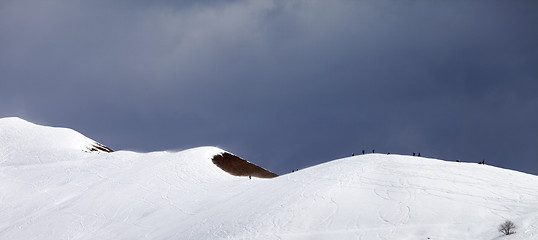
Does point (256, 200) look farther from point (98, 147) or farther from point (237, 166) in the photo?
point (98, 147)

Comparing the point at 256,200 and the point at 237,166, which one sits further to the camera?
the point at 237,166

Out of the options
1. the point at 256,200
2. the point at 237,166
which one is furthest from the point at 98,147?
the point at 256,200

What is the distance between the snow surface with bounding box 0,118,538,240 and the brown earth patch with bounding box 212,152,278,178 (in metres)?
2.81

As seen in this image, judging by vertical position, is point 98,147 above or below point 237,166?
above

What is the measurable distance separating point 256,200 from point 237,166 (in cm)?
3007

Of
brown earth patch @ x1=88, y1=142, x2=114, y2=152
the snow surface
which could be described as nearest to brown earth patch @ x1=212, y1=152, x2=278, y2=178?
the snow surface

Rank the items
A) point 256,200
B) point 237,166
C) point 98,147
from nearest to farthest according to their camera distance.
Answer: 1. point 256,200
2. point 237,166
3. point 98,147

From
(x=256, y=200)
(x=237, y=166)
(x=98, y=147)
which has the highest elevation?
(x=98, y=147)

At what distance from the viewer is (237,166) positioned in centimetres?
7144

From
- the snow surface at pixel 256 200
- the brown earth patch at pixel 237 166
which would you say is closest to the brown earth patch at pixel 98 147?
the snow surface at pixel 256 200

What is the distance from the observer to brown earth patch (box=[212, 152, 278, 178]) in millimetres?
66625

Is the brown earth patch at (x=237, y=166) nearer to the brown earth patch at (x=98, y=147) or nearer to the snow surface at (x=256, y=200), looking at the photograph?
the snow surface at (x=256, y=200)

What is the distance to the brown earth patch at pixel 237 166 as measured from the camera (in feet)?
219

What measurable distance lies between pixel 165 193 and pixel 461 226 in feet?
102
